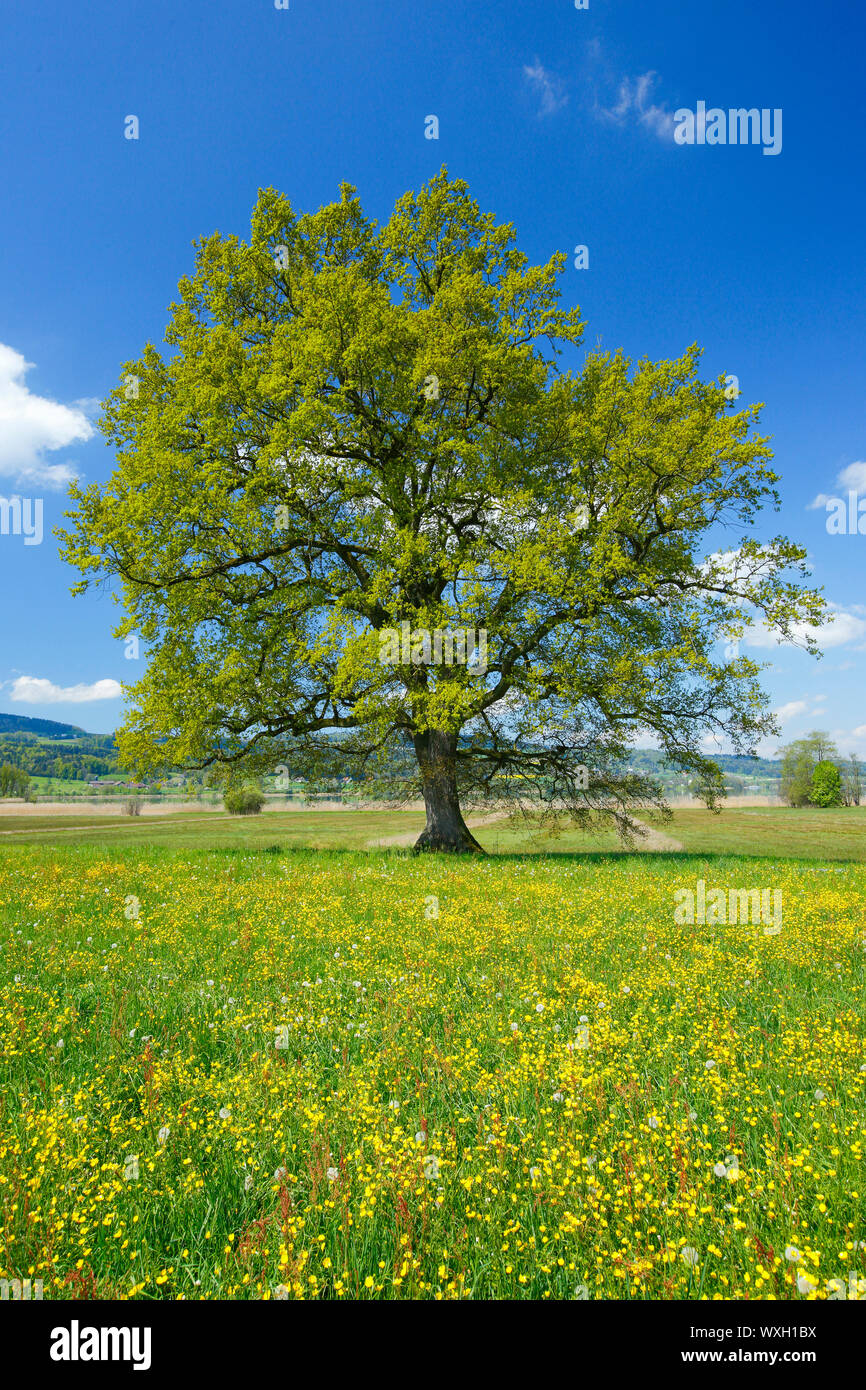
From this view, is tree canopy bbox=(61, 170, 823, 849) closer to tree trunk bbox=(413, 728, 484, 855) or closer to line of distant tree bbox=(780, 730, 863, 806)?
tree trunk bbox=(413, 728, 484, 855)

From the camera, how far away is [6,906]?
33.9 ft

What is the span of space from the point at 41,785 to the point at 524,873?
21604 centimetres

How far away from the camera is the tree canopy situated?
60.2 ft

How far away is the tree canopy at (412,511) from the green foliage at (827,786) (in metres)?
94.3

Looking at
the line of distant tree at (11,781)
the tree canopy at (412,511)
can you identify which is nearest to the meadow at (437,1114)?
the tree canopy at (412,511)

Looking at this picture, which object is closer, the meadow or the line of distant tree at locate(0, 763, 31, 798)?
the meadow

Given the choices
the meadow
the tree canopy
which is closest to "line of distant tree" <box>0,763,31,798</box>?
the tree canopy

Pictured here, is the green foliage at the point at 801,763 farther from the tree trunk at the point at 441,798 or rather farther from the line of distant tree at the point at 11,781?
the line of distant tree at the point at 11,781

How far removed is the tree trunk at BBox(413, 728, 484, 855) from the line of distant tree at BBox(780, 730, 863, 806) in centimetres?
9888

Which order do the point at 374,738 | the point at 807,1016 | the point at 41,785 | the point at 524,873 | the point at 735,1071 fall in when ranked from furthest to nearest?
the point at 41,785, the point at 374,738, the point at 524,873, the point at 807,1016, the point at 735,1071

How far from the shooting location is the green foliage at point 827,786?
98.1 metres

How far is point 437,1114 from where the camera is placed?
159 inches
